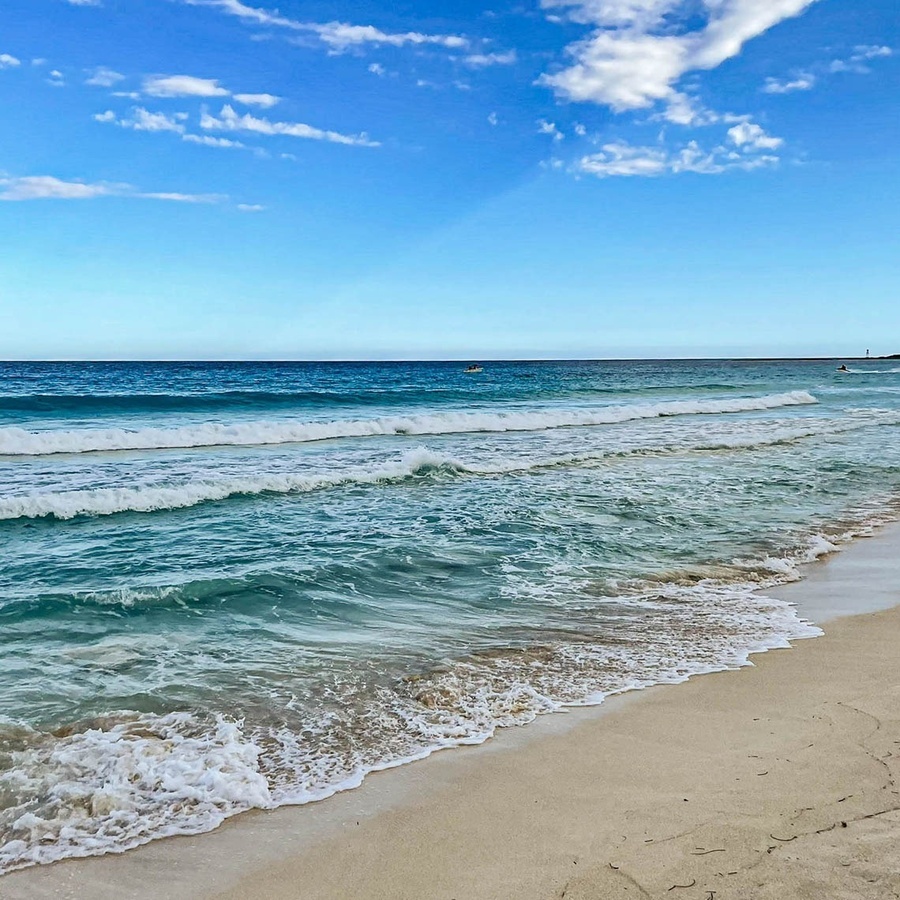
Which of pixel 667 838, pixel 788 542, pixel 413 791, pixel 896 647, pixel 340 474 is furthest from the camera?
pixel 340 474

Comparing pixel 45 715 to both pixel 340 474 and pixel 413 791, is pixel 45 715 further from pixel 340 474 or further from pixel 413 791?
pixel 340 474

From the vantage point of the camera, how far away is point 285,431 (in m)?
22.8

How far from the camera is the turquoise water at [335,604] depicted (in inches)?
156

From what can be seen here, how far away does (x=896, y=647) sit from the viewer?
5.62 metres

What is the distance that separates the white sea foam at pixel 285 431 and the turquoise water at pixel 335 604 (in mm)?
1972

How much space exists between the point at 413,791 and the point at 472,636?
7.57ft

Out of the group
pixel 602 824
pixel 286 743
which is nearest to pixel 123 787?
pixel 286 743

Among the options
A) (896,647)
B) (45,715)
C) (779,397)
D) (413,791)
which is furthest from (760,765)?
(779,397)

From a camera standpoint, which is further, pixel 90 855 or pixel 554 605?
pixel 554 605

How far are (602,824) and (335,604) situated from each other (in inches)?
156

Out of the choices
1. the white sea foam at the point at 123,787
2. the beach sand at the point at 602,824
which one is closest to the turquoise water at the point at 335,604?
the white sea foam at the point at 123,787

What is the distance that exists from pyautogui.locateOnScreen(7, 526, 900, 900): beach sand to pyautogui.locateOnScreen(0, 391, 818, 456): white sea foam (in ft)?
59.6

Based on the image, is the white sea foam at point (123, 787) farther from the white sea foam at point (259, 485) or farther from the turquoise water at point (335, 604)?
the white sea foam at point (259, 485)

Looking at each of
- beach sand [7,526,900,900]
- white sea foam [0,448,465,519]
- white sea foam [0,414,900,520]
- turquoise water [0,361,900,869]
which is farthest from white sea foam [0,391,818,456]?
beach sand [7,526,900,900]
